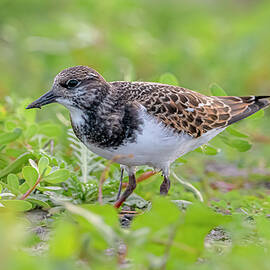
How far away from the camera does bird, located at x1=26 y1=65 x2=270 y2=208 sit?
14.1 ft

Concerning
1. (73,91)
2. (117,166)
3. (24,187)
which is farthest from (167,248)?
(117,166)

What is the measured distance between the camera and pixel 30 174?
4.09 m

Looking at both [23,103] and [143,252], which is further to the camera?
[23,103]

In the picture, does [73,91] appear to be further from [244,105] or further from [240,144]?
[244,105]

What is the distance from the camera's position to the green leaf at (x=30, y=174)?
4066 mm

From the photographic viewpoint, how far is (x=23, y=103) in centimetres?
528

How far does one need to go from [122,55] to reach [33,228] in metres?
6.81

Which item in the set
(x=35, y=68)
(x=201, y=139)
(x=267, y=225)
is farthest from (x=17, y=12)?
(x=267, y=225)

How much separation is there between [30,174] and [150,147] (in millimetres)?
902

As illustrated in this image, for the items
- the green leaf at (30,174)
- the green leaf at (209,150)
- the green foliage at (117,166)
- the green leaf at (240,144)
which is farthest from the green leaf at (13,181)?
the green leaf at (240,144)

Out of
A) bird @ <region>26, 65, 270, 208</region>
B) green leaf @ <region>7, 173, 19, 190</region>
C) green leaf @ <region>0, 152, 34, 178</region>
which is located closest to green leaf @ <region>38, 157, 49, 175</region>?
green leaf @ <region>7, 173, 19, 190</region>

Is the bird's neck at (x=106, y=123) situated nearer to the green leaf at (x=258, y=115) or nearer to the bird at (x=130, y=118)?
the bird at (x=130, y=118)

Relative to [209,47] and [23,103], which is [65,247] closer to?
[23,103]

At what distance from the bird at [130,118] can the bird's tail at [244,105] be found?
47cm
